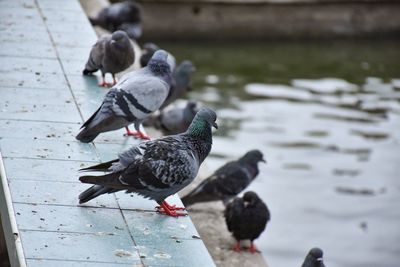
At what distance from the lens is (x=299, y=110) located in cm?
1326

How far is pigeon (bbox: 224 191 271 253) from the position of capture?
7.74m

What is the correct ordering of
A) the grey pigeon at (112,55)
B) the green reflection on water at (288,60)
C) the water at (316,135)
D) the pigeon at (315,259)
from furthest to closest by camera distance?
the green reflection on water at (288,60)
the water at (316,135)
the grey pigeon at (112,55)
the pigeon at (315,259)

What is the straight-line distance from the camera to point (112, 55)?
798 cm

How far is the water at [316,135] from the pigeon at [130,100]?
8.48 ft

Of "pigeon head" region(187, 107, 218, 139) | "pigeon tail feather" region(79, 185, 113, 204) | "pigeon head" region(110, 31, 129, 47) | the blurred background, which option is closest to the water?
the blurred background

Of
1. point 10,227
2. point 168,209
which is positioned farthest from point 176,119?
point 10,227

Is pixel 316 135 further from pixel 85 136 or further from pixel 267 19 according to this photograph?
pixel 85 136

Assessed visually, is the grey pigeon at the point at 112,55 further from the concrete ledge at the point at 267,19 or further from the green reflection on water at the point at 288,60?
the concrete ledge at the point at 267,19

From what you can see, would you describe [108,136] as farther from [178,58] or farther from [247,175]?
[178,58]

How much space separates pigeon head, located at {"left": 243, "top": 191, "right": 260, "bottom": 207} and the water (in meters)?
1.15

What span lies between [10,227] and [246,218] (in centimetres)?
278

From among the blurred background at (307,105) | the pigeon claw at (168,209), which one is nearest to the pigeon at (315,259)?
the pigeon claw at (168,209)

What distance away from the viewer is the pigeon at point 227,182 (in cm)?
833

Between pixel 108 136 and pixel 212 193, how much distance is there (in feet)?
4.77
